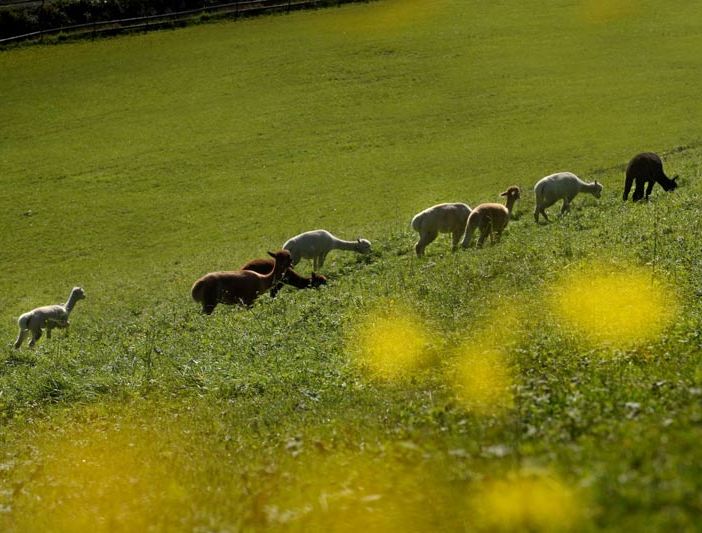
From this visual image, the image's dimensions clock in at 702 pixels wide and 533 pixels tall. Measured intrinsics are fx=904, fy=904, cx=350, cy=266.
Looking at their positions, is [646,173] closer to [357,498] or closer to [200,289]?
[200,289]

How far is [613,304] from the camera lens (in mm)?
12320

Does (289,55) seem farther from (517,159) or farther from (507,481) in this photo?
(507,481)

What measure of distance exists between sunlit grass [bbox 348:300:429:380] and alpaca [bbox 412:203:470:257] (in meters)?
8.75

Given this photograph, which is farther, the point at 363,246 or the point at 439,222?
the point at 363,246

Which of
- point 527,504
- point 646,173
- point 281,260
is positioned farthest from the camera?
point 646,173

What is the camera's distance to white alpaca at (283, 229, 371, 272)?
2459 centimetres

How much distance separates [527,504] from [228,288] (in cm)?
1397

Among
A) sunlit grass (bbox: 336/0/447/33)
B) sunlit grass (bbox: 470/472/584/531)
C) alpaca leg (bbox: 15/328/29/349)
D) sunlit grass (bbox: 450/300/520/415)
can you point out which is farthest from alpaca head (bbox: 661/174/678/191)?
sunlit grass (bbox: 336/0/447/33)

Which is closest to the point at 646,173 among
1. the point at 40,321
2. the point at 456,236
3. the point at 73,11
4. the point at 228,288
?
the point at 456,236

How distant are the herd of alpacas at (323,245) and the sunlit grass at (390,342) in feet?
18.6

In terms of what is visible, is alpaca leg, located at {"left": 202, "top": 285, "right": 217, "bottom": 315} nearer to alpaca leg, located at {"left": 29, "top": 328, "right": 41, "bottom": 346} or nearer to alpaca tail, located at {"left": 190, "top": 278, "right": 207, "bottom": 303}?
alpaca tail, located at {"left": 190, "top": 278, "right": 207, "bottom": 303}

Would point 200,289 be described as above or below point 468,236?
above

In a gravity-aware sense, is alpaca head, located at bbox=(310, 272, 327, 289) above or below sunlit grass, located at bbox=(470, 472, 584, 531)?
below

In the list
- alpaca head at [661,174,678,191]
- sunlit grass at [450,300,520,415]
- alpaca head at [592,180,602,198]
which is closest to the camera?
sunlit grass at [450,300,520,415]
